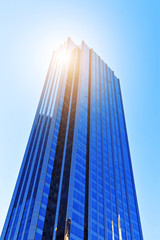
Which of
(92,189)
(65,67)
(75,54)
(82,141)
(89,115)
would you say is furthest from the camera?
(75,54)

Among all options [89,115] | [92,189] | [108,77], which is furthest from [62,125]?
[108,77]

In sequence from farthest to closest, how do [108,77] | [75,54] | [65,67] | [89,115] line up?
[108,77]
[75,54]
[65,67]
[89,115]

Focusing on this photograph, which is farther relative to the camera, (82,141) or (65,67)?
(65,67)

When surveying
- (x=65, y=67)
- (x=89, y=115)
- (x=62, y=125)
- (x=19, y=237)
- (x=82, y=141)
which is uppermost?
(x=65, y=67)

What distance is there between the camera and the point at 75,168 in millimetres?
65188

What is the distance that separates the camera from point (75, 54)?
377 ft

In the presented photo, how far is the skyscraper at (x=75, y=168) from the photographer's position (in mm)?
55938

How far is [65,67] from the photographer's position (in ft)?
337

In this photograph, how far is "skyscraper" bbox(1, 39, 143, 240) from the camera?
55938mm

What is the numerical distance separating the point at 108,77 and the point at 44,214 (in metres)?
91.8

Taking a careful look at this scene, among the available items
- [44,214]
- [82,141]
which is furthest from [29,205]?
[82,141]

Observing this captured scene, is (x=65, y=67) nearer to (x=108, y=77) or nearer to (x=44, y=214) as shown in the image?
(x=108, y=77)

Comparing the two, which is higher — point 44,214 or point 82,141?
point 82,141

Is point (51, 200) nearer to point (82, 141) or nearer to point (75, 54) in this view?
point (82, 141)
